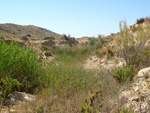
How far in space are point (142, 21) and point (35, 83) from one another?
11.9 meters

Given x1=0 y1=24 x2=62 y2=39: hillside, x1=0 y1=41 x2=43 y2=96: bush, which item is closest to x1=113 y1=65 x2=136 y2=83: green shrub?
x1=0 y1=41 x2=43 y2=96: bush

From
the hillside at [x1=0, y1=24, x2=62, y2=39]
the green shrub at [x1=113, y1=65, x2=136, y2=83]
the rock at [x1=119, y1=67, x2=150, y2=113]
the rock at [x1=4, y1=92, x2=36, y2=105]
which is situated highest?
the hillside at [x1=0, y1=24, x2=62, y2=39]

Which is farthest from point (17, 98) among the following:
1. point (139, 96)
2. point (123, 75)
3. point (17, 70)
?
point (123, 75)

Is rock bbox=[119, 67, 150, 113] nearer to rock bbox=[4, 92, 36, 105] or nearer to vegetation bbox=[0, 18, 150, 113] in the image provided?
vegetation bbox=[0, 18, 150, 113]

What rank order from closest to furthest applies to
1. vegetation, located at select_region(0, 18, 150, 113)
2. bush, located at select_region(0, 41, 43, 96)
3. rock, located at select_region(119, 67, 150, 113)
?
rock, located at select_region(119, 67, 150, 113) → vegetation, located at select_region(0, 18, 150, 113) → bush, located at select_region(0, 41, 43, 96)

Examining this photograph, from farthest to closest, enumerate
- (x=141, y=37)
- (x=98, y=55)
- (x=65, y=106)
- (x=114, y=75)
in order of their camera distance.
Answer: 1. (x=98, y=55)
2. (x=141, y=37)
3. (x=114, y=75)
4. (x=65, y=106)

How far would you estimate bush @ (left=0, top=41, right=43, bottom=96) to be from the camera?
12.3ft

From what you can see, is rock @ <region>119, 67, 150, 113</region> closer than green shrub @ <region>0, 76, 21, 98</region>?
Yes

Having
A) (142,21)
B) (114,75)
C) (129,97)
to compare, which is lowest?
(129,97)

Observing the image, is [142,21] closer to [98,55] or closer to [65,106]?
[98,55]

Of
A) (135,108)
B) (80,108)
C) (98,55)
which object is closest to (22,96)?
(80,108)

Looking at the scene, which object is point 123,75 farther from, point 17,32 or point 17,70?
point 17,32

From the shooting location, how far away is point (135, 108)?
2.83 meters

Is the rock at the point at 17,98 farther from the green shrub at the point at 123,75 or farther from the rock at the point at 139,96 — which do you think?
the green shrub at the point at 123,75
